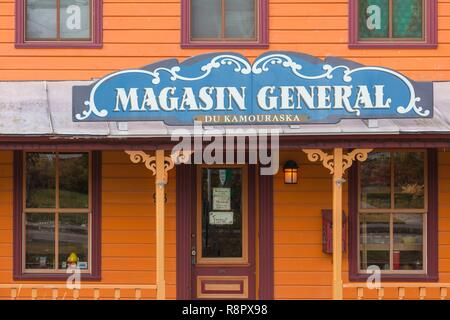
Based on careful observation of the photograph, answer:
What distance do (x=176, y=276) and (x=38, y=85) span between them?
359cm

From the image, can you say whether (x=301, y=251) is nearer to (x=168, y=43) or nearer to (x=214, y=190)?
(x=214, y=190)

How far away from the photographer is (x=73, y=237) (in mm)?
12711

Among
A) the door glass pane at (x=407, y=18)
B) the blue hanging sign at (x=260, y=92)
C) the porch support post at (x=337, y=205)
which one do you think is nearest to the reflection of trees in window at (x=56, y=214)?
the blue hanging sign at (x=260, y=92)

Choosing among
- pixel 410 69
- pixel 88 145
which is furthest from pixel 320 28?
pixel 88 145

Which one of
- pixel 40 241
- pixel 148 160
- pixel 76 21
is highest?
pixel 76 21

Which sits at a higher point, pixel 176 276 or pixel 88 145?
pixel 88 145

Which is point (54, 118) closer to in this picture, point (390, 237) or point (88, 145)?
point (88, 145)

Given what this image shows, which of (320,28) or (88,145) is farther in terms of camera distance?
(320,28)

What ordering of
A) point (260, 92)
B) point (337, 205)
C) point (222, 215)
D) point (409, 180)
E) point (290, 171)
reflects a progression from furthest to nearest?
point (222, 215) < point (409, 180) < point (290, 171) < point (337, 205) < point (260, 92)

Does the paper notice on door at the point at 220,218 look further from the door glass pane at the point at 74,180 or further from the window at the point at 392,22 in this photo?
Answer: the window at the point at 392,22

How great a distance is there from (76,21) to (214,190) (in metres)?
3.42

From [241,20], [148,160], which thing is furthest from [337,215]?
[241,20]

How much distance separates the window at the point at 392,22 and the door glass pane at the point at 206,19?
2087 millimetres
